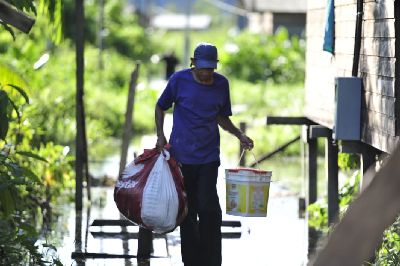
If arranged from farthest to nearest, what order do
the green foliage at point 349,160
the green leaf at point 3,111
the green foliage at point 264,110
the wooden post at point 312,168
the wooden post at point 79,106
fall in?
the green foliage at point 264,110
the wooden post at point 312,168
the wooden post at point 79,106
the green foliage at point 349,160
the green leaf at point 3,111

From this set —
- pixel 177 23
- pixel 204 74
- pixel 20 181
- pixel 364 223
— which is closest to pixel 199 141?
pixel 204 74

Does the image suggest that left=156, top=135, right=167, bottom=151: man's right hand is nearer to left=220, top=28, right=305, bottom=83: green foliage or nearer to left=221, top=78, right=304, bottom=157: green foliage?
left=221, top=78, right=304, bottom=157: green foliage

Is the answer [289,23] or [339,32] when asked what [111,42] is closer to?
[289,23]

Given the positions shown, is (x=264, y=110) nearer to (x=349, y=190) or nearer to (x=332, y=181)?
(x=349, y=190)

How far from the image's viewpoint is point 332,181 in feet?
39.6

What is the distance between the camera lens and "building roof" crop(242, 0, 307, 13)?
143 feet

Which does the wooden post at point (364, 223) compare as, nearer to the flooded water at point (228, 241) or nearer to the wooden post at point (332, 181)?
the flooded water at point (228, 241)

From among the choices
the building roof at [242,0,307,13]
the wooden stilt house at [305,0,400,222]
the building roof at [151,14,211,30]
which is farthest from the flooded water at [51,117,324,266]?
the building roof at [151,14,211,30]

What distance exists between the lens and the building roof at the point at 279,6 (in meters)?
43.6

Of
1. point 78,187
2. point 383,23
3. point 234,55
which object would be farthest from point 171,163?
point 234,55

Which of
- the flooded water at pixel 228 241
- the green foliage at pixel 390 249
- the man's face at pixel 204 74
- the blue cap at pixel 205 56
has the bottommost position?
the flooded water at pixel 228 241

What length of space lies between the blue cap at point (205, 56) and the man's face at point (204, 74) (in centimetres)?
5

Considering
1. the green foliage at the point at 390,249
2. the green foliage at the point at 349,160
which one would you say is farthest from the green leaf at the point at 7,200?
the green foliage at the point at 349,160

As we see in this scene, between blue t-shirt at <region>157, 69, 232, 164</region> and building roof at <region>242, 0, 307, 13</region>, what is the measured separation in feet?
110
